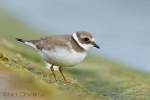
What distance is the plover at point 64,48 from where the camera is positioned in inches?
423

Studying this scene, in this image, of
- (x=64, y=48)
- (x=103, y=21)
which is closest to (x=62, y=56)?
(x=64, y=48)

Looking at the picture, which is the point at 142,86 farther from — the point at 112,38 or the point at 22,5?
the point at 22,5

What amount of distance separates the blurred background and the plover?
1002 cm

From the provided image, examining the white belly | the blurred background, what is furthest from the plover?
the blurred background

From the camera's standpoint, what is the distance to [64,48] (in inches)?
424

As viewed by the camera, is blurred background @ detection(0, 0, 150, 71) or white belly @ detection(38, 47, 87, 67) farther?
blurred background @ detection(0, 0, 150, 71)

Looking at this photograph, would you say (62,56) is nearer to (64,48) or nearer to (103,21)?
(64,48)

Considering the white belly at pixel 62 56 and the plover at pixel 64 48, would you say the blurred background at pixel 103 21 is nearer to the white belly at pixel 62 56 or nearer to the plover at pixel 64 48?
the plover at pixel 64 48

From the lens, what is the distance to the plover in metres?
10.7

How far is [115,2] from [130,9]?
294 cm

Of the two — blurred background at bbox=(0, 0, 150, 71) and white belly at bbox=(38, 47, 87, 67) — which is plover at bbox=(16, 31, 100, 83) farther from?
blurred background at bbox=(0, 0, 150, 71)

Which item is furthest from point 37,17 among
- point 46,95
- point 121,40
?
→ point 46,95

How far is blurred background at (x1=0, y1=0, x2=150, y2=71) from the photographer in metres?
24.3

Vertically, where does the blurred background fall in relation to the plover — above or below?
above
